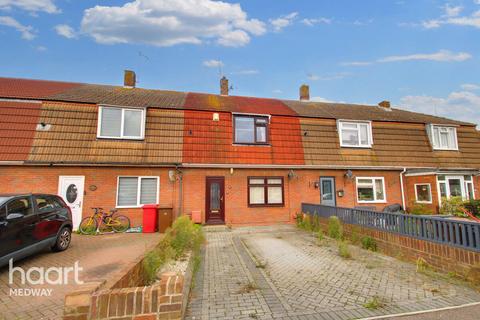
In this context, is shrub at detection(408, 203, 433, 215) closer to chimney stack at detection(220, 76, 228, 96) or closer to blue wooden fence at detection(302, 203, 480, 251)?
blue wooden fence at detection(302, 203, 480, 251)

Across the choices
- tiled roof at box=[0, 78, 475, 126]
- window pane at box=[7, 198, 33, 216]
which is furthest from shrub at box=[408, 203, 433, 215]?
window pane at box=[7, 198, 33, 216]

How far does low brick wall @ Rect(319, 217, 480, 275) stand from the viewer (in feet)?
17.0

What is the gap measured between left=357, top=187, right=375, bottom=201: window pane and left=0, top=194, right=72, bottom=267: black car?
43.6ft

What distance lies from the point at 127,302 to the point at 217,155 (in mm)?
9302

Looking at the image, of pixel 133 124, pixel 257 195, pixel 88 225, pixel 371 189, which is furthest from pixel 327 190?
pixel 88 225

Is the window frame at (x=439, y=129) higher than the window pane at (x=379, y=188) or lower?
higher

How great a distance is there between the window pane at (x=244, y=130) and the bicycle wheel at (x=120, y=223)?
21.2ft

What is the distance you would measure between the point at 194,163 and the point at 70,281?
7156mm

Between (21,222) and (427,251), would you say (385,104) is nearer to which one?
(427,251)

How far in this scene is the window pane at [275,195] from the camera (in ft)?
41.0

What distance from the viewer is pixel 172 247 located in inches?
270

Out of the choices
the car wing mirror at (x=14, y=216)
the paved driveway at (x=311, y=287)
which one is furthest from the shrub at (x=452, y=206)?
the car wing mirror at (x=14, y=216)

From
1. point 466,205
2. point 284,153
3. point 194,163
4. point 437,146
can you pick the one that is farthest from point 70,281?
point 437,146

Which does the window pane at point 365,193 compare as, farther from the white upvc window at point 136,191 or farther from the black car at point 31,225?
the black car at point 31,225
